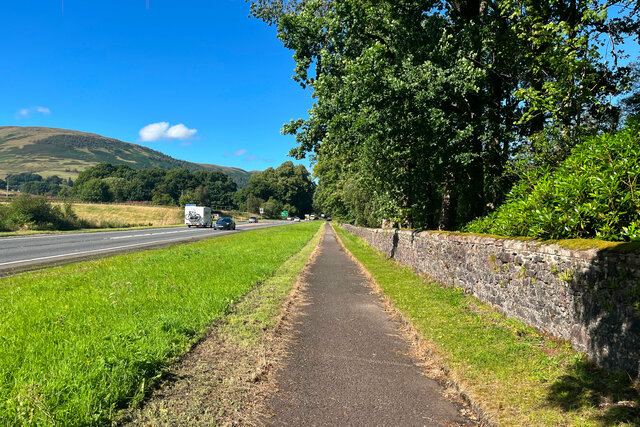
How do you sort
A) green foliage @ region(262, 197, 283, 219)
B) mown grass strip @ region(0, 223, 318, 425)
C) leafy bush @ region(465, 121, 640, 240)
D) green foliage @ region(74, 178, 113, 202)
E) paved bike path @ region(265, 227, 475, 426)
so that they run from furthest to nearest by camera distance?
1. green foliage @ region(262, 197, 283, 219)
2. green foliage @ region(74, 178, 113, 202)
3. leafy bush @ region(465, 121, 640, 240)
4. paved bike path @ region(265, 227, 475, 426)
5. mown grass strip @ region(0, 223, 318, 425)

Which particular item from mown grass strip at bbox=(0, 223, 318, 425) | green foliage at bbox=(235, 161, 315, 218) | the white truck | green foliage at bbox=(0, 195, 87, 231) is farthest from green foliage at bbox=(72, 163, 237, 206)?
mown grass strip at bbox=(0, 223, 318, 425)

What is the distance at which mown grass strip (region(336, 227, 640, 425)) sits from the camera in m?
3.22

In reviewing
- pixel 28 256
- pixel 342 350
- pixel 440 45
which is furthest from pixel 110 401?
pixel 28 256

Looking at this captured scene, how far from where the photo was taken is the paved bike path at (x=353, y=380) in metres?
3.40

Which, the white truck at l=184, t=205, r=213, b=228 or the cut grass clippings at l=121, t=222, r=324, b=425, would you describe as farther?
the white truck at l=184, t=205, r=213, b=228

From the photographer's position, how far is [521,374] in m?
4.07

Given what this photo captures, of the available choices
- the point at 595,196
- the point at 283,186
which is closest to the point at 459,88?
the point at 595,196

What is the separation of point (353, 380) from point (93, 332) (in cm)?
347

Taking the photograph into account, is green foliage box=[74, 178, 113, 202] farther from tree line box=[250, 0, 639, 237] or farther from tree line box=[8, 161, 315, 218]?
tree line box=[250, 0, 639, 237]

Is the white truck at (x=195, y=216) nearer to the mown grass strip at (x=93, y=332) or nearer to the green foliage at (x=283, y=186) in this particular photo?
the mown grass strip at (x=93, y=332)

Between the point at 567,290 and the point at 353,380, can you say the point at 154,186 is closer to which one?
the point at 353,380

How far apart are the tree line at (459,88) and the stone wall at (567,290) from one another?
297cm

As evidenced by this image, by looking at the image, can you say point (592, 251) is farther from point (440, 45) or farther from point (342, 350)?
point (440, 45)

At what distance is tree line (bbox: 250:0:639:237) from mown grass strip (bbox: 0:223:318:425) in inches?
250
